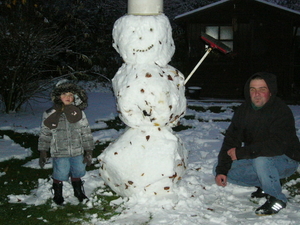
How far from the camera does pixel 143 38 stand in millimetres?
3799

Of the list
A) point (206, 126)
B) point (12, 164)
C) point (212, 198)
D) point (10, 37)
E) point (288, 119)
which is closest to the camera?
point (288, 119)

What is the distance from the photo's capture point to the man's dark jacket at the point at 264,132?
12.2 ft

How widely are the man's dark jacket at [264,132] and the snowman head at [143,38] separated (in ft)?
3.40

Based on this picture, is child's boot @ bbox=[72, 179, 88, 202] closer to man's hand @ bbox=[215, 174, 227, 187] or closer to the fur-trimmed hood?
the fur-trimmed hood

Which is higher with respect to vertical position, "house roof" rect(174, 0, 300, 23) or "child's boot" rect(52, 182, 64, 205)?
"house roof" rect(174, 0, 300, 23)

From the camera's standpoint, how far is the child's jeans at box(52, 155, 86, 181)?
3930 mm

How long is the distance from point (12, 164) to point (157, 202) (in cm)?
262

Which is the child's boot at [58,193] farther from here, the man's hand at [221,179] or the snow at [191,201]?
the man's hand at [221,179]

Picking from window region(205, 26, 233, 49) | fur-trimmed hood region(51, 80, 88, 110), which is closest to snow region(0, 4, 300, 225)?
fur-trimmed hood region(51, 80, 88, 110)

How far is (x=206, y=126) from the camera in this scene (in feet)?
26.4

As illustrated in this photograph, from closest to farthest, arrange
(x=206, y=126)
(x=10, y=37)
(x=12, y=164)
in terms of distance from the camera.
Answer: (x=12, y=164), (x=206, y=126), (x=10, y=37)

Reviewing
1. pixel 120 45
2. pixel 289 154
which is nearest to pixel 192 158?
pixel 289 154

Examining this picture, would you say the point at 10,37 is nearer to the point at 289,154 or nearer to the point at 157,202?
the point at 157,202

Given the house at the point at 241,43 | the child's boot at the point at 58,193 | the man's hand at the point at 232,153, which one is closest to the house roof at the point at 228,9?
the house at the point at 241,43
